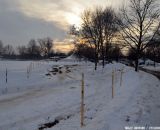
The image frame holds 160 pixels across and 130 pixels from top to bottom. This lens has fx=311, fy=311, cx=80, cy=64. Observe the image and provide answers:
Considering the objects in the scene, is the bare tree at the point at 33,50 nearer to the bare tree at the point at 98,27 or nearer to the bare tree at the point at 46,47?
the bare tree at the point at 46,47

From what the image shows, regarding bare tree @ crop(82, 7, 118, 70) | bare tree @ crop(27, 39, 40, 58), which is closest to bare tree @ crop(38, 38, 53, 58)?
bare tree @ crop(27, 39, 40, 58)

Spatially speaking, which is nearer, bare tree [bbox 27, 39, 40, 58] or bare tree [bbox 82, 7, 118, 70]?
bare tree [bbox 82, 7, 118, 70]

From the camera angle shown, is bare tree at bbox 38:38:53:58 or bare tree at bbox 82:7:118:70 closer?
bare tree at bbox 82:7:118:70

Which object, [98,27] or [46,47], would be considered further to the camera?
[46,47]

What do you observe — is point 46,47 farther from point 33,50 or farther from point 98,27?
point 98,27

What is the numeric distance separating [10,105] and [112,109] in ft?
18.5

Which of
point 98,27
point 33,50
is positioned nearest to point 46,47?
point 33,50

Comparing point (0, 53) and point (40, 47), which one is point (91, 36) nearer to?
point (40, 47)

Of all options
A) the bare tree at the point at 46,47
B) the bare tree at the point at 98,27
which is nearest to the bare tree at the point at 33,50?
the bare tree at the point at 46,47

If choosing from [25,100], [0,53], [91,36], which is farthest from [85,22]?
[0,53]

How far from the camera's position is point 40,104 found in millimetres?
15805

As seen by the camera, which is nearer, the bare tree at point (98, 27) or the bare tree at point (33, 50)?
the bare tree at point (98, 27)

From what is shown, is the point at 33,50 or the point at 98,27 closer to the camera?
Result: the point at 98,27

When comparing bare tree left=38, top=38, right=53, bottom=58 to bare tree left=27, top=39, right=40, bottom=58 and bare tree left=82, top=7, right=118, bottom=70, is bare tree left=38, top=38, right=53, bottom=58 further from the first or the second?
bare tree left=82, top=7, right=118, bottom=70
